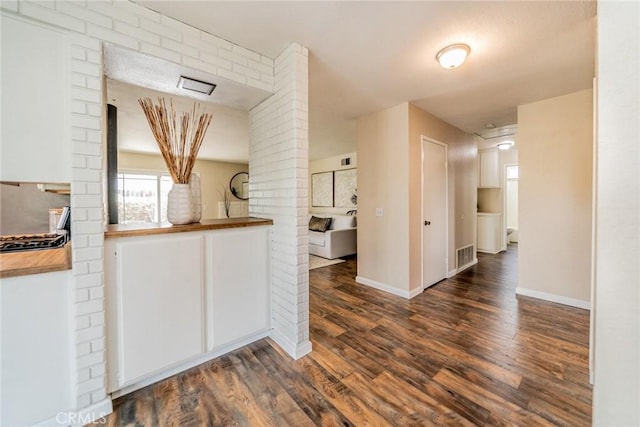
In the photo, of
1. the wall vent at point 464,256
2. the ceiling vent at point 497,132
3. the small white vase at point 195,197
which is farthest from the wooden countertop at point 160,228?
the ceiling vent at point 497,132

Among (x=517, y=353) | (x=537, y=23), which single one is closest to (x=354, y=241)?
(x=517, y=353)

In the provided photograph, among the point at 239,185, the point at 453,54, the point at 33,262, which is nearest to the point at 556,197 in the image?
the point at 453,54

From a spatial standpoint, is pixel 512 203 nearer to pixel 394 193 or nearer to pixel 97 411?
pixel 394 193

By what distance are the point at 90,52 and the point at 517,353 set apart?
348 centimetres

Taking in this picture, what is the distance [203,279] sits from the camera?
5.92ft

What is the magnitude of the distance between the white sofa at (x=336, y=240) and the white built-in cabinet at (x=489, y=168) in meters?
3.16

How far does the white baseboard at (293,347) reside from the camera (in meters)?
1.87

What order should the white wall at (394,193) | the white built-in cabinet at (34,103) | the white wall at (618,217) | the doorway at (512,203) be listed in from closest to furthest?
the white wall at (618,217) < the white built-in cabinet at (34,103) < the white wall at (394,193) < the doorway at (512,203)

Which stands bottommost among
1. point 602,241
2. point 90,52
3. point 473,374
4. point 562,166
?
point 473,374

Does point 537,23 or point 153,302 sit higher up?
point 537,23

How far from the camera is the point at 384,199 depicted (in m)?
3.29

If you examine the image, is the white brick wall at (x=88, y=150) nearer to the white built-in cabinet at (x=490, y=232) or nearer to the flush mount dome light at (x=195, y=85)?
the flush mount dome light at (x=195, y=85)

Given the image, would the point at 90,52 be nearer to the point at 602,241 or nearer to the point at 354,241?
the point at 602,241

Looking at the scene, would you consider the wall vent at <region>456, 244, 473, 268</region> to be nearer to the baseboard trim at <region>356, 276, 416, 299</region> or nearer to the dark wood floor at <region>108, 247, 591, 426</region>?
the baseboard trim at <region>356, 276, 416, 299</region>
